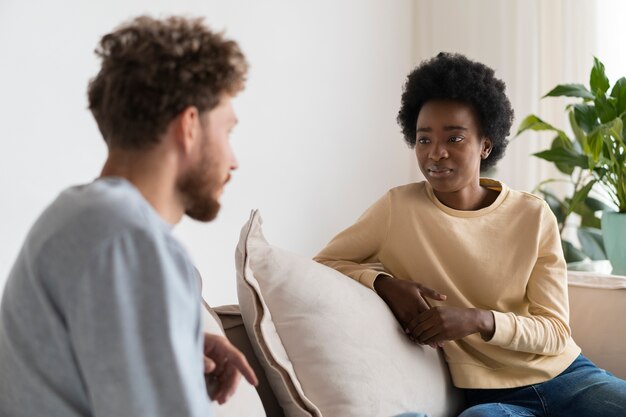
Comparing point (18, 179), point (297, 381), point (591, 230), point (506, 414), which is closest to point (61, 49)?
point (18, 179)

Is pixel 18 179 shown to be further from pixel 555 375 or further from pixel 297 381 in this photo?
pixel 555 375

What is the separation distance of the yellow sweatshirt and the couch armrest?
0.19 m

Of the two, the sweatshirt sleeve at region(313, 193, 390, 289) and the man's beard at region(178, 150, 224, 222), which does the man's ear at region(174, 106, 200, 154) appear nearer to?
the man's beard at region(178, 150, 224, 222)

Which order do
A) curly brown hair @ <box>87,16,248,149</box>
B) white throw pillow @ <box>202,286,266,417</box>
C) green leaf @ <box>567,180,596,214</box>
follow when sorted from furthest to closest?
green leaf @ <box>567,180,596,214</box> → white throw pillow @ <box>202,286,266,417</box> → curly brown hair @ <box>87,16,248,149</box>

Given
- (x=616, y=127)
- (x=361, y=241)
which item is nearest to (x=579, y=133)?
(x=616, y=127)

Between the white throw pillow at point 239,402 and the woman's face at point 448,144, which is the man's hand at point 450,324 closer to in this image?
the woman's face at point 448,144

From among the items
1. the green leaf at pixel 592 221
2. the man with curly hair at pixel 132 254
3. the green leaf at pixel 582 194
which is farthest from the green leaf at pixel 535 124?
the man with curly hair at pixel 132 254

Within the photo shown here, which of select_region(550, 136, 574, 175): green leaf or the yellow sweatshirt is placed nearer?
the yellow sweatshirt

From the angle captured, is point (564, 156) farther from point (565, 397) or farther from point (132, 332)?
point (132, 332)

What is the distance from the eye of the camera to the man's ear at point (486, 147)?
6.56 ft

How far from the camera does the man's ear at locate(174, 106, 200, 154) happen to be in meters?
0.97

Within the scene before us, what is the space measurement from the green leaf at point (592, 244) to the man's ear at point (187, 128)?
7.57 ft

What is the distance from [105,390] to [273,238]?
2193 mm

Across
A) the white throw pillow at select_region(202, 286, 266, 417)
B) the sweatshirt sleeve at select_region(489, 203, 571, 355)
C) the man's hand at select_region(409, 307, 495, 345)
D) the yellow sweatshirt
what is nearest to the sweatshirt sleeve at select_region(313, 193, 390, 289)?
the yellow sweatshirt
